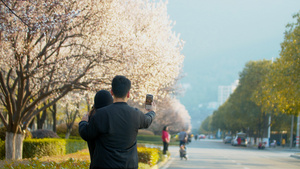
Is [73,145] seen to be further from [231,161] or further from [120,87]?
[120,87]

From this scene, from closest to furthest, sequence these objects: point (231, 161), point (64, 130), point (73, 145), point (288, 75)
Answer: point (73, 145) < point (231, 161) < point (288, 75) < point (64, 130)

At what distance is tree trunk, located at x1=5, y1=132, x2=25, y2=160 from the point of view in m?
15.8

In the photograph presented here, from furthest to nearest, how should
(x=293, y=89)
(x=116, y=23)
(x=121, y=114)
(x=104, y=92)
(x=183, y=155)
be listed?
(x=293, y=89) < (x=183, y=155) < (x=116, y=23) < (x=104, y=92) < (x=121, y=114)

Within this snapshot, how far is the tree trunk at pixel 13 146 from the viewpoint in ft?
52.0

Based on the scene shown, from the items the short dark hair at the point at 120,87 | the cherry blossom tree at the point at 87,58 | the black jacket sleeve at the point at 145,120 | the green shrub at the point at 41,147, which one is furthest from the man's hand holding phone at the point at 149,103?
the green shrub at the point at 41,147

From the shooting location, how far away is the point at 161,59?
17.1 meters

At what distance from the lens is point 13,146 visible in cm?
1614

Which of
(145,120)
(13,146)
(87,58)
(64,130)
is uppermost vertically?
(87,58)

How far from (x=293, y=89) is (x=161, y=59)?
1345 cm

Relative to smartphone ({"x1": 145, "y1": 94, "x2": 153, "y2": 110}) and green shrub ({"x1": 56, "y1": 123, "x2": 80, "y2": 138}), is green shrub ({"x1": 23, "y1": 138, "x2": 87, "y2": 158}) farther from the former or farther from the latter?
green shrub ({"x1": 56, "y1": 123, "x2": 80, "y2": 138})

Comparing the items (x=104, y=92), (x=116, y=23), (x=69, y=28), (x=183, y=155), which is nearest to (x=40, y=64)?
(x=69, y=28)

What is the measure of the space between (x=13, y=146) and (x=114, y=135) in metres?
12.4

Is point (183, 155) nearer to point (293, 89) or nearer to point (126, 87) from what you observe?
point (293, 89)

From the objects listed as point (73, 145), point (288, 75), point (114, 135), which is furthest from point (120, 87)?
point (288, 75)
